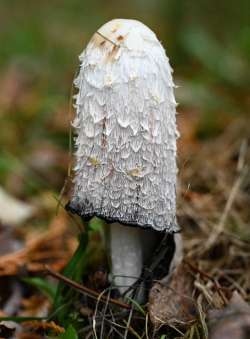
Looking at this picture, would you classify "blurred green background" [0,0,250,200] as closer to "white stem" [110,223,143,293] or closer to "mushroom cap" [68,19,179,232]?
"white stem" [110,223,143,293]

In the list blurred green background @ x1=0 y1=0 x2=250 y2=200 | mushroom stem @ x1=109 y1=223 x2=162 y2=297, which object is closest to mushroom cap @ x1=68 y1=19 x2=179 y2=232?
mushroom stem @ x1=109 y1=223 x2=162 y2=297

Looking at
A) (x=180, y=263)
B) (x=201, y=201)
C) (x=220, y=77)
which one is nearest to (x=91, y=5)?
(x=220, y=77)

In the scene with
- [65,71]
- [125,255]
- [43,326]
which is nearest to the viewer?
[43,326]

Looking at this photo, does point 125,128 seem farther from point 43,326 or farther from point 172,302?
point 43,326

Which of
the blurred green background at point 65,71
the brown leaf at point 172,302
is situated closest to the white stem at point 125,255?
the brown leaf at point 172,302

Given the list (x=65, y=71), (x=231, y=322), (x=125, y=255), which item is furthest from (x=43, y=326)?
(x=65, y=71)

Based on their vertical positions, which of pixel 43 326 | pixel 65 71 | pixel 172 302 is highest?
pixel 65 71

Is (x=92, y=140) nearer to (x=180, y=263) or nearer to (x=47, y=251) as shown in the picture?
(x=180, y=263)
